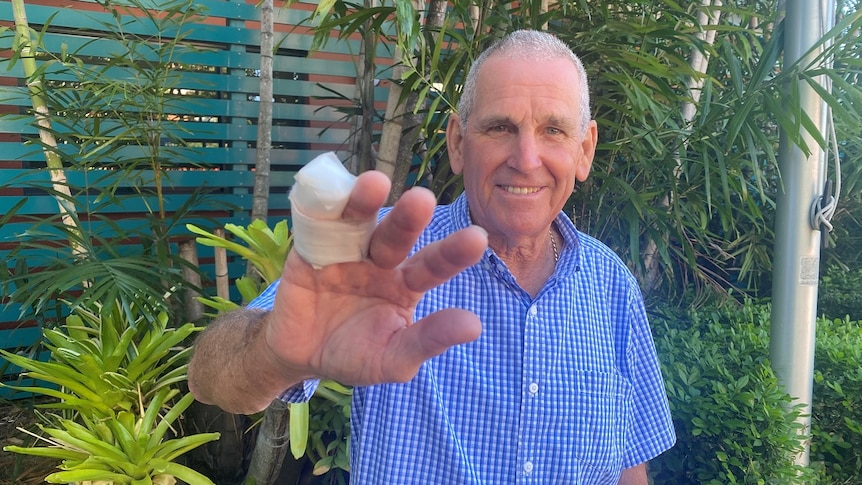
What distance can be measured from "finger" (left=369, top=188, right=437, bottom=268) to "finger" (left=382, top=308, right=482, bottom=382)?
89 mm

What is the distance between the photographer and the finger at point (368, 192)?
0.58m

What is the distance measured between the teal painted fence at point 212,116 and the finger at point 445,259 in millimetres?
2330

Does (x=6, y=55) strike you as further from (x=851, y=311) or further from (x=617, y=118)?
(x=851, y=311)

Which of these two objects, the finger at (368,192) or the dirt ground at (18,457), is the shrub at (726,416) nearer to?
the finger at (368,192)

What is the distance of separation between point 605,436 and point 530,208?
56cm

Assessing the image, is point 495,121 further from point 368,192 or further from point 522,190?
point 368,192

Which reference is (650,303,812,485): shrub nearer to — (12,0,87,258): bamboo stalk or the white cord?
the white cord

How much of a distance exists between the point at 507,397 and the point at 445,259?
649 mm

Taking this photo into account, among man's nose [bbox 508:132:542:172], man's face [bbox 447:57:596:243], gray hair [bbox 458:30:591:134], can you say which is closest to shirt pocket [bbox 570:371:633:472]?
man's face [bbox 447:57:596:243]

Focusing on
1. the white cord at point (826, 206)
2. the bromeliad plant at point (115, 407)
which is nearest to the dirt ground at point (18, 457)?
the bromeliad plant at point (115, 407)

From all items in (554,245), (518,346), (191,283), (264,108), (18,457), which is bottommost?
(18,457)

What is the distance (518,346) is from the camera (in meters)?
1.24

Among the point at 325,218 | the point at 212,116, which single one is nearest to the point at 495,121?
the point at 325,218

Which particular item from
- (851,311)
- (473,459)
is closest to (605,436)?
(473,459)
